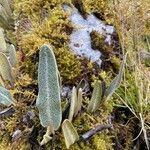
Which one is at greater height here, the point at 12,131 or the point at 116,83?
the point at 116,83

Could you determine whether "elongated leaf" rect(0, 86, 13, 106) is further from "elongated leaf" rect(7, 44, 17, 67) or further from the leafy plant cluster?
"elongated leaf" rect(7, 44, 17, 67)

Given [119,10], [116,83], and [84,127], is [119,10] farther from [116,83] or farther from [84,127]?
[84,127]

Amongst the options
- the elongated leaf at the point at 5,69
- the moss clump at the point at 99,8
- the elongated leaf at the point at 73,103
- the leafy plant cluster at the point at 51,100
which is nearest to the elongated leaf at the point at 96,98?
the leafy plant cluster at the point at 51,100

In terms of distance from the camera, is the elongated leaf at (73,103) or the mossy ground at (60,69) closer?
the elongated leaf at (73,103)

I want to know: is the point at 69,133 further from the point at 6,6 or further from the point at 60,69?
the point at 6,6

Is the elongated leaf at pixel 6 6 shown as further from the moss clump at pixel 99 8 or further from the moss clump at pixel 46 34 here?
the moss clump at pixel 99 8

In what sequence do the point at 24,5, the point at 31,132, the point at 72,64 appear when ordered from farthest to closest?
the point at 24,5, the point at 72,64, the point at 31,132

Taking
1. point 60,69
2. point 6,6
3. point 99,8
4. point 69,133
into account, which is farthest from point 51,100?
point 6,6

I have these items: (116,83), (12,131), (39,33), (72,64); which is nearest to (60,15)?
(39,33)
